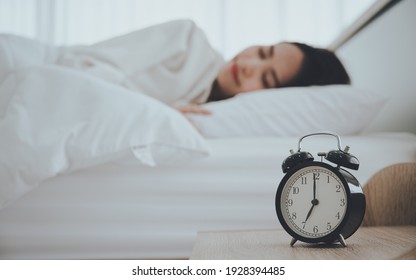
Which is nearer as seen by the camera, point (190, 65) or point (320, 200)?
point (320, 200)

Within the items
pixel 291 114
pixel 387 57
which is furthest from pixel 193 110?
pixel 387 57

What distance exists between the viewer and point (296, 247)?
0.60 meters

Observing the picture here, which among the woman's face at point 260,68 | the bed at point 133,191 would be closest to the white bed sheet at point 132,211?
the bed at point 133,191

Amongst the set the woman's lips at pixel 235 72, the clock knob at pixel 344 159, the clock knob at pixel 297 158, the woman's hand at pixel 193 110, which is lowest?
the woman's hand at pixel 193 110

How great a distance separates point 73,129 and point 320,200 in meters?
0.38

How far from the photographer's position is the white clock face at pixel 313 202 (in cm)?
59

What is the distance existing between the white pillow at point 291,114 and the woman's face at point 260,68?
12 centimetres

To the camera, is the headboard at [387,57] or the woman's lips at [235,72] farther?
the woman's lips at [235,72]

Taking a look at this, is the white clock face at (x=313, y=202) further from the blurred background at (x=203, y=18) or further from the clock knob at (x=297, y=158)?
the blurred background at (x=203, y=18)

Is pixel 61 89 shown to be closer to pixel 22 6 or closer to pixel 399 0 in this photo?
pixel 22 6

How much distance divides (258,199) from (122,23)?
512 millimetres

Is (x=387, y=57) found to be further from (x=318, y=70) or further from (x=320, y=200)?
(x=320, y=200)

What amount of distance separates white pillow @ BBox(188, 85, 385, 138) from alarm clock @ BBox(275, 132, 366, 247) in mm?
343

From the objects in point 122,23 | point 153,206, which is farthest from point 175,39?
point 153,206
